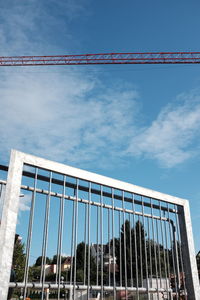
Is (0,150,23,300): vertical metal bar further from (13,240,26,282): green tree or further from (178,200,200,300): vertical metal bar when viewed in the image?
(13,240,26,282): green tree

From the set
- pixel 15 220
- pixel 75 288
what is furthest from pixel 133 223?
pixel 15 220

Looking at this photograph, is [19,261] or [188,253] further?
[19,261]

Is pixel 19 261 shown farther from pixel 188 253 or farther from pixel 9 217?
pixel 9 217

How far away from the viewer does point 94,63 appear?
41.1 meters

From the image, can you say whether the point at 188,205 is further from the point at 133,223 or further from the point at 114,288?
the point at 114,288

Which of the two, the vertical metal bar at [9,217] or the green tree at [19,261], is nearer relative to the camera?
the vertical metal bar at [9,217]

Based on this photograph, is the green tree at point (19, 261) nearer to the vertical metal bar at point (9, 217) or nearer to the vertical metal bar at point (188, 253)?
the vertical metal bar at point (188, 253)

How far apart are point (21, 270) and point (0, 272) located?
80.1 feet

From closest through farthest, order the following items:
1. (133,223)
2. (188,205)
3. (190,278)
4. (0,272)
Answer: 1. (0,272)
2. (133,223)
3. (190,278)
4. (188,205)

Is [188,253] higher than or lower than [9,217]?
lower

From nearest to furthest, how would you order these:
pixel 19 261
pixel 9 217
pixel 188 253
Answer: pixel 9 217 → pixel 188 253 → pixel 19 261

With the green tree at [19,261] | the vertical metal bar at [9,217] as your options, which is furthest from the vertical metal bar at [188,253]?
the green tree at [19,261]

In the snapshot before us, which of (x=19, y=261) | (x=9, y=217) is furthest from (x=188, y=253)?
(x=19, y=261)

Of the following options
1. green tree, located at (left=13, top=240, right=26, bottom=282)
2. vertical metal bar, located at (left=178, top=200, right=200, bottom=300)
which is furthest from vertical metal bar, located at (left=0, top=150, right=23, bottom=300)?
green tree, located at (left=13, top=240, right=26, bottom=282)
